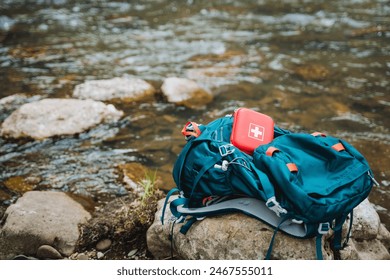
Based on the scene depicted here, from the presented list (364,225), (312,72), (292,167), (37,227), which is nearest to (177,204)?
(292,167)

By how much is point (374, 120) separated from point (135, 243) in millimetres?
4181

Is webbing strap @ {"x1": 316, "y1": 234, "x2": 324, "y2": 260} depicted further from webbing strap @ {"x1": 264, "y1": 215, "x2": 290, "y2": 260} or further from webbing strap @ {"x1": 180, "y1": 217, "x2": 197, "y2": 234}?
webbing strap @ {"x1": 180, "y1": 217, "x2": 197, "y2": 234}

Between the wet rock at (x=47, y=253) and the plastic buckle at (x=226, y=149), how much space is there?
1.77m

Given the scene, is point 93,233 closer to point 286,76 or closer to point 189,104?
point 189,104

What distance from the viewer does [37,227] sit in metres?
3.37

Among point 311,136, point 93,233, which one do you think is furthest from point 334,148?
point 93,233

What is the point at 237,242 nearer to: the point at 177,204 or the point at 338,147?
the point at 177,204

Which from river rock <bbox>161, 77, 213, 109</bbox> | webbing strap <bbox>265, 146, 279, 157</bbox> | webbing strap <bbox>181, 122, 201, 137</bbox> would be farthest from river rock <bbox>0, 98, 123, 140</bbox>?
webbing strap <bbox>265, 146, 279, 157</bbox>

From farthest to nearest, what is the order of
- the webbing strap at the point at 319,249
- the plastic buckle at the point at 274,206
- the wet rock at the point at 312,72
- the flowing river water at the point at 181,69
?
1. the wet rock at the point at 312,72
2. the flowing river water at the point at 181,69
3. the webbing strap at the point at 319,249
4. the plastic buckle at the point at 274,206

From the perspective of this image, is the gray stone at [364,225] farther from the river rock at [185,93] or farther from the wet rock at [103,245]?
the river rock at [185,93]

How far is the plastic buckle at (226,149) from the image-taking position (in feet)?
8.64

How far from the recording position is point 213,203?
2809 mm

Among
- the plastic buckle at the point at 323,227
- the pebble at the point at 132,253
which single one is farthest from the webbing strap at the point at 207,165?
the pebble at the point at 132,253

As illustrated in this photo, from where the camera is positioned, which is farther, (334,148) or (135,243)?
(135,243)
